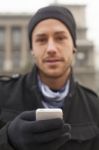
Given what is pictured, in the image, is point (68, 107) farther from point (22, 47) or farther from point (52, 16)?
point (22, 47)

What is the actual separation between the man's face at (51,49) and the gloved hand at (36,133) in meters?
0.41

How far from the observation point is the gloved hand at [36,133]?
2.57 meters

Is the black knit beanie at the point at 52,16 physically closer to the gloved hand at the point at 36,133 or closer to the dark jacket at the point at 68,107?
the dark jacket at the point at 68,107

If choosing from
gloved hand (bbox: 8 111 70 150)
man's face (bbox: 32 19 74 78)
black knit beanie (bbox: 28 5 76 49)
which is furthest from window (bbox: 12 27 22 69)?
gloved hand (bbox: 8 111 70 150)

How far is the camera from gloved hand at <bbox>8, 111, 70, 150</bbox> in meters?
2.57

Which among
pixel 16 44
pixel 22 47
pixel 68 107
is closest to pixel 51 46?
pixel 68 107

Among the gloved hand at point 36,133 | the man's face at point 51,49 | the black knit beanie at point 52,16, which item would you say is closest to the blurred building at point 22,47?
the black knit beanie at point 52,16

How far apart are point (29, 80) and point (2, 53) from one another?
1975 inches

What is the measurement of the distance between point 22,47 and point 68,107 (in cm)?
5037

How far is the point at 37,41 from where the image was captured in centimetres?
301

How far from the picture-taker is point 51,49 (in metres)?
2.94

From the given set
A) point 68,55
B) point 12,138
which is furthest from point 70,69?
point 12,138

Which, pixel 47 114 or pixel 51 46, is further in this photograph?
pixel 51 46

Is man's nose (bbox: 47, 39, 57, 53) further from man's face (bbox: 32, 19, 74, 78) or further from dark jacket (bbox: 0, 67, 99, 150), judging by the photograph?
dark jacket (bbox: 0, 67, 99, 150)
